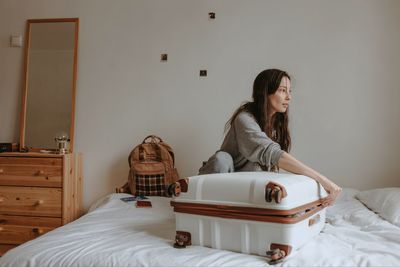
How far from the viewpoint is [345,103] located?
259 centimetres

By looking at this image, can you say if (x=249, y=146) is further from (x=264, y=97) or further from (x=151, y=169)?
(x=151, y=169)

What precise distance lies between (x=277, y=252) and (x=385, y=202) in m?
1.04

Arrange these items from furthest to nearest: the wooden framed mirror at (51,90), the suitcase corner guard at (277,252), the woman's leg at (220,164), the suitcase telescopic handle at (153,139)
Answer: the wooden framed mirror at (51,90)
the suitcase telescopic handle at (153,139)
the woman's leg at (220,164)
the suitcase corner guard at (277,252)

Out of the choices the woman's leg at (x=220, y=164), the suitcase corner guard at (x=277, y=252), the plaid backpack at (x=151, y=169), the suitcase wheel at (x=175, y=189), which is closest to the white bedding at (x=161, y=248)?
the suitcase corner guard at (x=277, y=252)

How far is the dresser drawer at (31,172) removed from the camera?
2.54 m

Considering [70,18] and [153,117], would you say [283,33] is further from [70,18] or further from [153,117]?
[70,18]

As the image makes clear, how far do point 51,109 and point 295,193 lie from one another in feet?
7.53

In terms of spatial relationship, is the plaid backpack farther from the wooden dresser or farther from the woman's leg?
the woman's leg

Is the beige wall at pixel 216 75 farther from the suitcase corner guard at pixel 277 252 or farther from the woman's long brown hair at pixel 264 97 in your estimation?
the suitcase corner guard at pixel 277 252

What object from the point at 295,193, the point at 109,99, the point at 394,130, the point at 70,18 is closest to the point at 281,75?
the point at 295,193

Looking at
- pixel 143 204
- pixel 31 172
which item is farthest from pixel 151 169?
pixel 31 172

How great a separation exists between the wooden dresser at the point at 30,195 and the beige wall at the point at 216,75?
0.38m

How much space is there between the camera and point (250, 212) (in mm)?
1205

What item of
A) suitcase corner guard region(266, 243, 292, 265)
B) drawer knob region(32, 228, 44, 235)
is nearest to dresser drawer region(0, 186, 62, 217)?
drawer knob region(32, 228, 44, 235)
